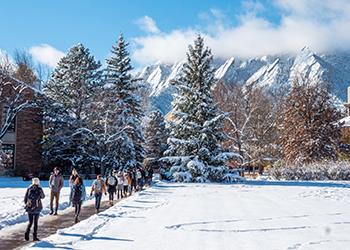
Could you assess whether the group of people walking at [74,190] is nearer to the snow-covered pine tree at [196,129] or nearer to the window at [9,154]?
the snow-covered pine tree at [196,129]

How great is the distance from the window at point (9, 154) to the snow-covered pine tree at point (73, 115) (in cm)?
270

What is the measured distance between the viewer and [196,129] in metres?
40.4

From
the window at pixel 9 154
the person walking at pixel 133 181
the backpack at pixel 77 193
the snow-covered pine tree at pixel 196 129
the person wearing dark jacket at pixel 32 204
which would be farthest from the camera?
the window at pixel 9 154

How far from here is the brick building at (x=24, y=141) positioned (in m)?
43.1

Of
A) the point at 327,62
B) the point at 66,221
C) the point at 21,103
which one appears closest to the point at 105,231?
the point at 66,221

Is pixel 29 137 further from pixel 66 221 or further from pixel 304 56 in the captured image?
pixel 304 56

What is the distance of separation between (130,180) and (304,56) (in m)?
168

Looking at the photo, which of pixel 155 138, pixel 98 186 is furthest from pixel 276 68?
pixel 98 186

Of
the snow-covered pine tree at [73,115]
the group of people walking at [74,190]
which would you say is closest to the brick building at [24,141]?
the snow-covered pine tree at [73,115]

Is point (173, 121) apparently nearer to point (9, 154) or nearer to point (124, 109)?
point (124, 109)

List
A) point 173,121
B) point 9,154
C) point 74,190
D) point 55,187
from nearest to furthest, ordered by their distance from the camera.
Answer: point 74,190, point 55,187, point 173,121, point 9,154

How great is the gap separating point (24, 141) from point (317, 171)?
2514cm

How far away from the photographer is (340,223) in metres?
14.2

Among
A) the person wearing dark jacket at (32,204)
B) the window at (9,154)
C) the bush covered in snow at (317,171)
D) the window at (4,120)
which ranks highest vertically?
the window at (4,120)
